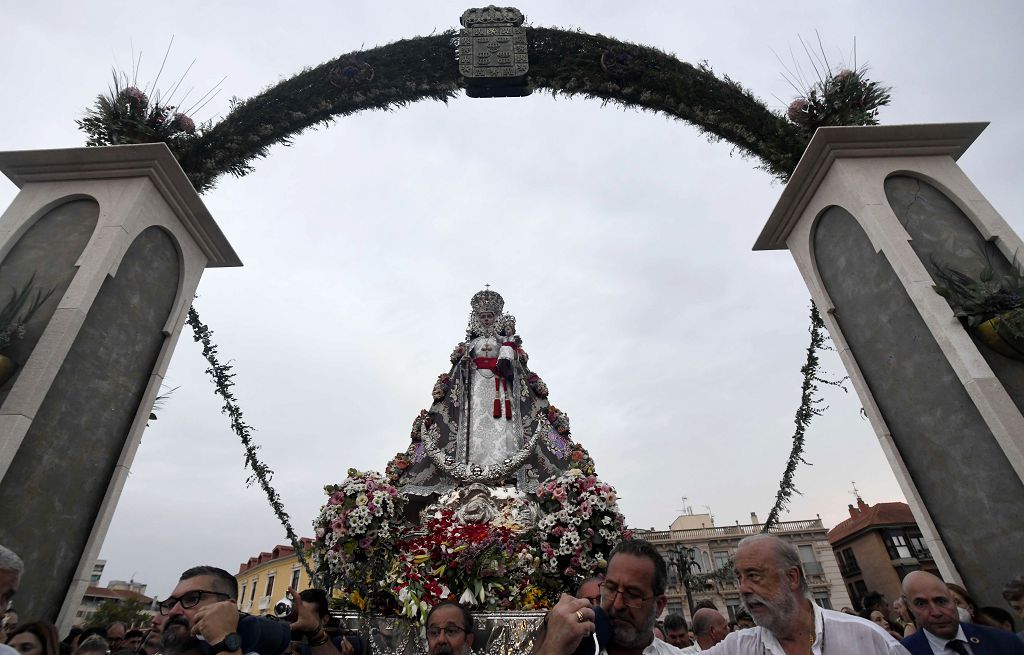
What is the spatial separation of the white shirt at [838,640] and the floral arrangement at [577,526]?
3251mm

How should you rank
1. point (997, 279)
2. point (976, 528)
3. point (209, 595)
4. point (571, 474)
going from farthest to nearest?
point (571, 474) < point (997, 279) < point (976, 528) < point (209, 595)

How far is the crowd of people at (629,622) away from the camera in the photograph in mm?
2018

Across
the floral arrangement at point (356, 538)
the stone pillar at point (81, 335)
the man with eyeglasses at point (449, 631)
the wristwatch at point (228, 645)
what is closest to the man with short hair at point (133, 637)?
the stone pillar at point (81, 335)

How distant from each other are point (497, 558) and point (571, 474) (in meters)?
1.37

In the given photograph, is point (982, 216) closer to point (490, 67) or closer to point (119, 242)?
point (490, 67)

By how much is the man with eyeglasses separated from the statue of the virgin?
4681 mm

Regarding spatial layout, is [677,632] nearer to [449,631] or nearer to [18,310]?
[449,631]

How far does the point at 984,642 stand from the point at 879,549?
39523mm

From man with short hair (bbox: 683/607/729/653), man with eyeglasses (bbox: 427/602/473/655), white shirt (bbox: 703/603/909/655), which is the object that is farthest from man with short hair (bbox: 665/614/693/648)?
white shirt (bbox: 703/603/909/655)

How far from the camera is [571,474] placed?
632cm

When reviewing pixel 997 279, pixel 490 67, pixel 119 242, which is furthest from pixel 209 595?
pixel 490 67

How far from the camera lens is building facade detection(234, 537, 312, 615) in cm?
3559

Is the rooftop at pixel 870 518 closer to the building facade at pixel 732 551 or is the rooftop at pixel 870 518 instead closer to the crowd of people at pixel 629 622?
the building facade at pixel 732 551

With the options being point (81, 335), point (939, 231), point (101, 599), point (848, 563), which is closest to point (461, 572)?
point (81, 335)
